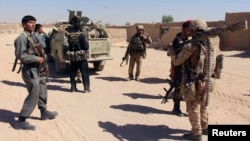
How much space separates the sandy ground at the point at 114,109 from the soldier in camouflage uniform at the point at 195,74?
24.2 inches

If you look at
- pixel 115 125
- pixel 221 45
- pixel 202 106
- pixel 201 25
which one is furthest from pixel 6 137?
pixel 221 45

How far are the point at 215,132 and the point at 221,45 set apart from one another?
16.9 meters

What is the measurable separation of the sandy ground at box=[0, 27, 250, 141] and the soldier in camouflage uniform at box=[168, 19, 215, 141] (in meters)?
0.61

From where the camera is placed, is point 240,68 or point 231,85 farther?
point 240,68

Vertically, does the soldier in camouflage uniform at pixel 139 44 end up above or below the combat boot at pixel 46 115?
above

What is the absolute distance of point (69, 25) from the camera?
12102mm

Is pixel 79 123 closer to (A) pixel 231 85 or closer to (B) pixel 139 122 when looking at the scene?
(B) pixel 139 122

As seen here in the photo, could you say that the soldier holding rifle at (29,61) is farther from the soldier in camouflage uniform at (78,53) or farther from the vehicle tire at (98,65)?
the vehicle tire at (98,65)

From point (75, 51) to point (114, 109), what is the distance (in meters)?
2.30

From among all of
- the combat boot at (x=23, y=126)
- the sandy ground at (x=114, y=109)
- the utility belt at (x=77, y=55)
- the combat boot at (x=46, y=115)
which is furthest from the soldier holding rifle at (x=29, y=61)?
the utility belt at (x=77, y=55)

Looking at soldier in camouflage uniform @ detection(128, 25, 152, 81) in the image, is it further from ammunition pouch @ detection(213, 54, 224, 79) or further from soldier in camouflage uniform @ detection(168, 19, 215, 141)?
soldier in camouflage uniform @ detection(168, 19, 215, 141)

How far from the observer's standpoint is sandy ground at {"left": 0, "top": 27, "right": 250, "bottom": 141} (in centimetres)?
554

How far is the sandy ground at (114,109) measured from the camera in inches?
218

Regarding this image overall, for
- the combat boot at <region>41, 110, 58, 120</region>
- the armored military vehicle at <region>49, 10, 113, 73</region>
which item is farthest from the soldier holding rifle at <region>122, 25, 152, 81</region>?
the combat boot at <region>41, 110, 58, 120</region>
